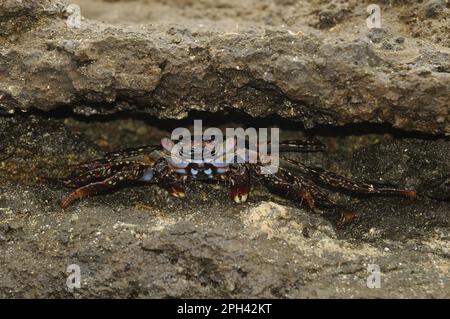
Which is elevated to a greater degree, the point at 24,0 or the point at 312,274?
the point at 24,0

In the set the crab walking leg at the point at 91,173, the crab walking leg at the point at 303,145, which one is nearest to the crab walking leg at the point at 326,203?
the crab walking leg at the point at 303,145

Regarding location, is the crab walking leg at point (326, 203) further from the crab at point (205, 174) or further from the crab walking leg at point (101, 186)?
the crab walking leg at point (101, 186)

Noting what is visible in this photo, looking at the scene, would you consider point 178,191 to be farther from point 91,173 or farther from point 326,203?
point 326,203

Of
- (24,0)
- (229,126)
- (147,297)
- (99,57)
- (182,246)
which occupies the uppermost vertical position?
(24,0)

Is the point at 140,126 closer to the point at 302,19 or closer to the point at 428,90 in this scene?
the point at 302,19

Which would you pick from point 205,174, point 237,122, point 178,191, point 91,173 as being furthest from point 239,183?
point 91,173
